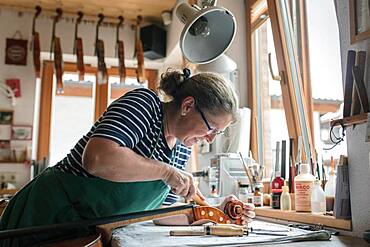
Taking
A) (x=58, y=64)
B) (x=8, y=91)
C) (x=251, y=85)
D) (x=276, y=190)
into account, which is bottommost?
(x=276, y=190)

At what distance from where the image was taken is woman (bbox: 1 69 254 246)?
3.72ft

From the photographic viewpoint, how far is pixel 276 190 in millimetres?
1944

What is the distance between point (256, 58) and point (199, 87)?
1.55 m

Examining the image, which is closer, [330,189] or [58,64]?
[330,189]

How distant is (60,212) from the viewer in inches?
49.6

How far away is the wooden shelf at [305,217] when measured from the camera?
132 centimetres

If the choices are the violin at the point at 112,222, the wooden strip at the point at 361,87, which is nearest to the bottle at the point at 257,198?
the violin at the point at 112,222

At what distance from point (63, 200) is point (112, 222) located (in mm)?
177

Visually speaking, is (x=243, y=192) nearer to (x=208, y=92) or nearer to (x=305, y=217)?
(x=305, y=217)

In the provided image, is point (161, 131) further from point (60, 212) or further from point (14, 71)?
point (14, 71)

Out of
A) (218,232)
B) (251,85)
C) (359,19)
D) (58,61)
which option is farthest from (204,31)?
(58,61)

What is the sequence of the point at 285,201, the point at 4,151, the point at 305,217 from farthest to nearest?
the point at 4,151
the point at 285,201
the point at 305,217

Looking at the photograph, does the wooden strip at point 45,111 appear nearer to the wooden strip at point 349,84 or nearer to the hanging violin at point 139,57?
the hanging violin at point 139,57

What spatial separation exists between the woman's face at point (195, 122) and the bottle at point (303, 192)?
523 millimetres
